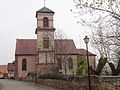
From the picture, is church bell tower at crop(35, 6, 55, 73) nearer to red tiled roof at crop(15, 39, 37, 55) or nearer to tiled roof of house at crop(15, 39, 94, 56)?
tiled roof of house at crop(15, 39, 94, 56)

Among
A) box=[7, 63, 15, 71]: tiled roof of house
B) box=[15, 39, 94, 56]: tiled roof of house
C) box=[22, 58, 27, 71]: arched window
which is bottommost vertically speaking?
box=[7, 63, 15, 71]: tiled roof of house

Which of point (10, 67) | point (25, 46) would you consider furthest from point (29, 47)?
point (10, 67)

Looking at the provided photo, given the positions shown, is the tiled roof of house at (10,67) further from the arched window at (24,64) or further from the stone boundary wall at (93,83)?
the stone boundary wall at (93,83)

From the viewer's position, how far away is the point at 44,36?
59500mm

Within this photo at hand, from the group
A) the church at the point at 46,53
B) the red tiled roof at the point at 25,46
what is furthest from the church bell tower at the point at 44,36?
the red tiled roof at the point at 25,46

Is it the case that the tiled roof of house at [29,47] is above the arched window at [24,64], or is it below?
above

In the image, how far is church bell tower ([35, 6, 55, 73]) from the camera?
191ft

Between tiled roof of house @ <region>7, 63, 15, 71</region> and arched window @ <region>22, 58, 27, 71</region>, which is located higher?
arched window @ <region>22, 58, 27, 71</region>

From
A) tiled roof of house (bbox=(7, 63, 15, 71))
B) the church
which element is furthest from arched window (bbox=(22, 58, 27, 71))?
tiled roof of house (bbox=(7, 63, 15, 71))

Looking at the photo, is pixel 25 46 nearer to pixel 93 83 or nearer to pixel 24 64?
pixel 24 64

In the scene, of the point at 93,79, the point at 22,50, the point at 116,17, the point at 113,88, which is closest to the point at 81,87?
the point at 93,79

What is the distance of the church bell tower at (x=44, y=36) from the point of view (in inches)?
2297

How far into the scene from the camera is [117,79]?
1555 centimetres

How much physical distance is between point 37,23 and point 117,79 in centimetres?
4533
